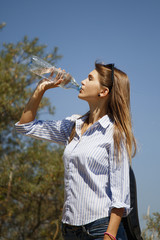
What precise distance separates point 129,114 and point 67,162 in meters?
0.47

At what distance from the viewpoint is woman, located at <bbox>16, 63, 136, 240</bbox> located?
4.78 ft

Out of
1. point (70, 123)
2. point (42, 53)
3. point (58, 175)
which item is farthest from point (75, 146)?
point (42, 53)

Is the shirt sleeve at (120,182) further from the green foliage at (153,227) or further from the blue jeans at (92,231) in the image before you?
the green foliage at (153,227)

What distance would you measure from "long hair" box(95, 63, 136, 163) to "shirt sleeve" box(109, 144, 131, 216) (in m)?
0.12

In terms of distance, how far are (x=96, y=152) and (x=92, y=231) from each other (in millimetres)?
385

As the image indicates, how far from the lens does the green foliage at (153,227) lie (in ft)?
10.5

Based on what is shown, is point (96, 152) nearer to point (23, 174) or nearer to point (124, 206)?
point (124, 206)

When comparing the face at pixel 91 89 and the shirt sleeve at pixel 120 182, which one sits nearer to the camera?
the shirt sleeve at pixel 120 182

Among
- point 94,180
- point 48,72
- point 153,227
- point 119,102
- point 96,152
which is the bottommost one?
point 153,227

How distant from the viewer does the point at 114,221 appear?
56.0 inches

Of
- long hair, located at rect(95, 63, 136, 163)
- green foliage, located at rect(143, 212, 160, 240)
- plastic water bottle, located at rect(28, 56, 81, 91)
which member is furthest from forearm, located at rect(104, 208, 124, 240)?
green foliage, located at rect(143, 212, 160, 240)

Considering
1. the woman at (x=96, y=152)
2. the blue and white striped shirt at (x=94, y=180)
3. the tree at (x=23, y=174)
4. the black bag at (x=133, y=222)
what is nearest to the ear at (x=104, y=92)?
the woman at (x=96, y=152)

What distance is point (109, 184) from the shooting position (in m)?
1.53

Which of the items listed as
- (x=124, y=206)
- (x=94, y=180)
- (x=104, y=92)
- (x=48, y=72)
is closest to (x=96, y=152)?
(x=94, y=180)
